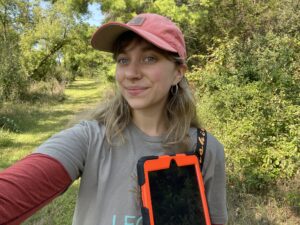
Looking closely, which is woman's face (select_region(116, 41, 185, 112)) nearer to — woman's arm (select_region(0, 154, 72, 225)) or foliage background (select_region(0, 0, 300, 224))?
woman's arm (select_region(0, 154, 72, 225))

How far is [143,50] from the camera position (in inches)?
59.2

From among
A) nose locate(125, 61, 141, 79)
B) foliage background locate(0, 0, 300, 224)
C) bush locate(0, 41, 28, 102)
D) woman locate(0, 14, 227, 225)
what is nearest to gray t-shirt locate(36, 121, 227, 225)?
woman locate(0, 14, 227, 225)

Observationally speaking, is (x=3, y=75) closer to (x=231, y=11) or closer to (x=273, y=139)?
(x=231, y=11)

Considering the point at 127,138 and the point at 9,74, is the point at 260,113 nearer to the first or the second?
the point at 127,138

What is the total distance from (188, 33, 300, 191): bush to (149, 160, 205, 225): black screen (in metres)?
3.33

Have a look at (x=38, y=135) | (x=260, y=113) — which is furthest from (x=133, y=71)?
(x=38, y=135)

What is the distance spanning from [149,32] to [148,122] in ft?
1.19

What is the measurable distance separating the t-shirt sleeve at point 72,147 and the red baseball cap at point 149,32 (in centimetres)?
36

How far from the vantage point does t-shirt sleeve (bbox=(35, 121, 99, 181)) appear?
1.22 metres

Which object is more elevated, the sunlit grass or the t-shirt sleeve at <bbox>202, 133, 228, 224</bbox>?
the t-shirt sleeve at <bbox>202, 133, 228, 224</bbox>

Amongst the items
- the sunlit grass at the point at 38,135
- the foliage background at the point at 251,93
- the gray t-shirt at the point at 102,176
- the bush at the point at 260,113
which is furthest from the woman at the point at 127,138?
the bush at the point at 260,113

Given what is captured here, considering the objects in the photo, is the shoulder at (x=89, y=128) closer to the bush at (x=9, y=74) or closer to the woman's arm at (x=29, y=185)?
the woman's arm at (x=29, y=185)

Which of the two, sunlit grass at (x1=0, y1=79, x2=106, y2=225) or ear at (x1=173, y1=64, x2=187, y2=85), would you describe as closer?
ear at (x1=173, y1=64, x2=187, y2=85)

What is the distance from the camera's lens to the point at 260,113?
4.93 metres
